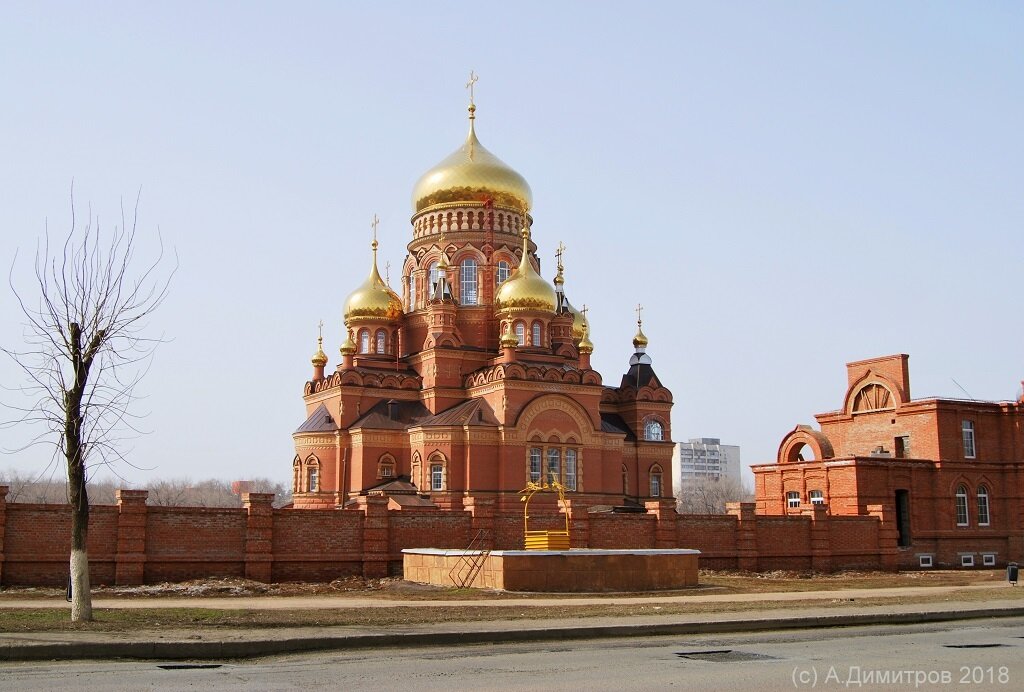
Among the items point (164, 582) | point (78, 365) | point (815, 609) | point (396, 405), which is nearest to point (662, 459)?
point (396, 405)

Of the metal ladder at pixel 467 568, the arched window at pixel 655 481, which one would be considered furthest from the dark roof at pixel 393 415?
the metal ladder at pixel 467 568

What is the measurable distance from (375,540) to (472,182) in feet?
69.4

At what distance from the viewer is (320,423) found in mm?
40094

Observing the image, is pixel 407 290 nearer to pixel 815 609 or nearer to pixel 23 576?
pixel 23 576

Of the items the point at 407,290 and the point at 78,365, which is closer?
the point at 78,365

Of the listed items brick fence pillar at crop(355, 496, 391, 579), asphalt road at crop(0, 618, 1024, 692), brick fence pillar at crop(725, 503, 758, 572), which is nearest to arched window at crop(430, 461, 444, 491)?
brick fence pillar at crop(355, 496, 391, 579)

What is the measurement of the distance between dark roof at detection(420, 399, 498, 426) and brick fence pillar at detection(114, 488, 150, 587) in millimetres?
15378

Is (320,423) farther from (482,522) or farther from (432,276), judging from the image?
(482,522)

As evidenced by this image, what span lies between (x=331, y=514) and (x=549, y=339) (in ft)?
57.9

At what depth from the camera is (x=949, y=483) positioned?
3378 cm

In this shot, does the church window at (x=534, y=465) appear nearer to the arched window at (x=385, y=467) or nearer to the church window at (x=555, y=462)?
the church window at (x=555, y=462)

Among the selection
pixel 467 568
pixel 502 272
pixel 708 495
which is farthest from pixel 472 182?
pixel 708 495

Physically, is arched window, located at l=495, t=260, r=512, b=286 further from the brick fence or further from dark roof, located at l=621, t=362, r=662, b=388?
the brick fence

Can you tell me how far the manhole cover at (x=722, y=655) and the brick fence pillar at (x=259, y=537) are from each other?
47.9 feet
